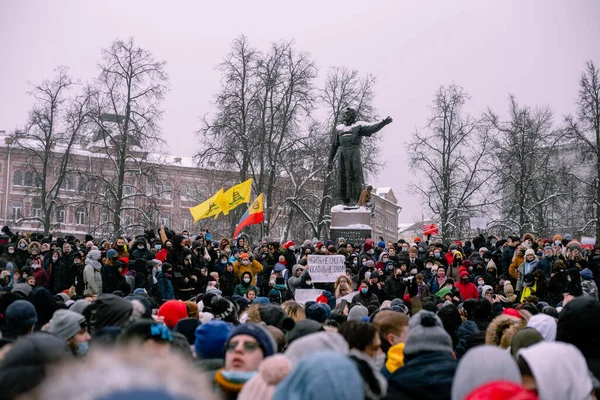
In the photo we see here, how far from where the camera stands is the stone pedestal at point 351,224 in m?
21.2

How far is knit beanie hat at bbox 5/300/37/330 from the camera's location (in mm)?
5992

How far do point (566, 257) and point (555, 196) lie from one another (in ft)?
73.7

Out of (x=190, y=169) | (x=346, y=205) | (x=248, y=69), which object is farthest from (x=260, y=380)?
(x=190, y=169)

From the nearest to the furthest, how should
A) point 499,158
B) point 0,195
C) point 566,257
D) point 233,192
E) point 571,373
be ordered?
1. point 571,373
2. point 566,257
3. point 233,192
4. point 499,158
5. point 0,195

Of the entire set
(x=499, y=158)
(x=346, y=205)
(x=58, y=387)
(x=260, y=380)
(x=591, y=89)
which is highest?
(x=591, y=89)

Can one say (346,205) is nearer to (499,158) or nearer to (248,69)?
(248,69)

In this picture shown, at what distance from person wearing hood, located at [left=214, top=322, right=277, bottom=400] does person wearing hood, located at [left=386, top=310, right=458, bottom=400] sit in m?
0.76

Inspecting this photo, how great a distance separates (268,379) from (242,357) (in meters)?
0.59

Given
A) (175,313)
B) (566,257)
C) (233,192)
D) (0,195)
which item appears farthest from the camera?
(0,195)

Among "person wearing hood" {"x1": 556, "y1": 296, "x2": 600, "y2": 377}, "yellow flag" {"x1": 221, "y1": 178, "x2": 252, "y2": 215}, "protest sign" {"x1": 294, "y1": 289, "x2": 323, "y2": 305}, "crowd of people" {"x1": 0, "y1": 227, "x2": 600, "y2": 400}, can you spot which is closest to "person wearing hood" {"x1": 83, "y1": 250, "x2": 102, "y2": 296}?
"crowd of people" {"x1": 0, "y1": 227, "x2": 600, "y2": 400}

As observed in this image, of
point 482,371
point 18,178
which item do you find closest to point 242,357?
point 482,371

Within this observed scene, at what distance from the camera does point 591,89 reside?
34281 mm

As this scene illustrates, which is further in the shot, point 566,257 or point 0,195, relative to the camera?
point 0,195

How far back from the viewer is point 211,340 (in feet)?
15.7
